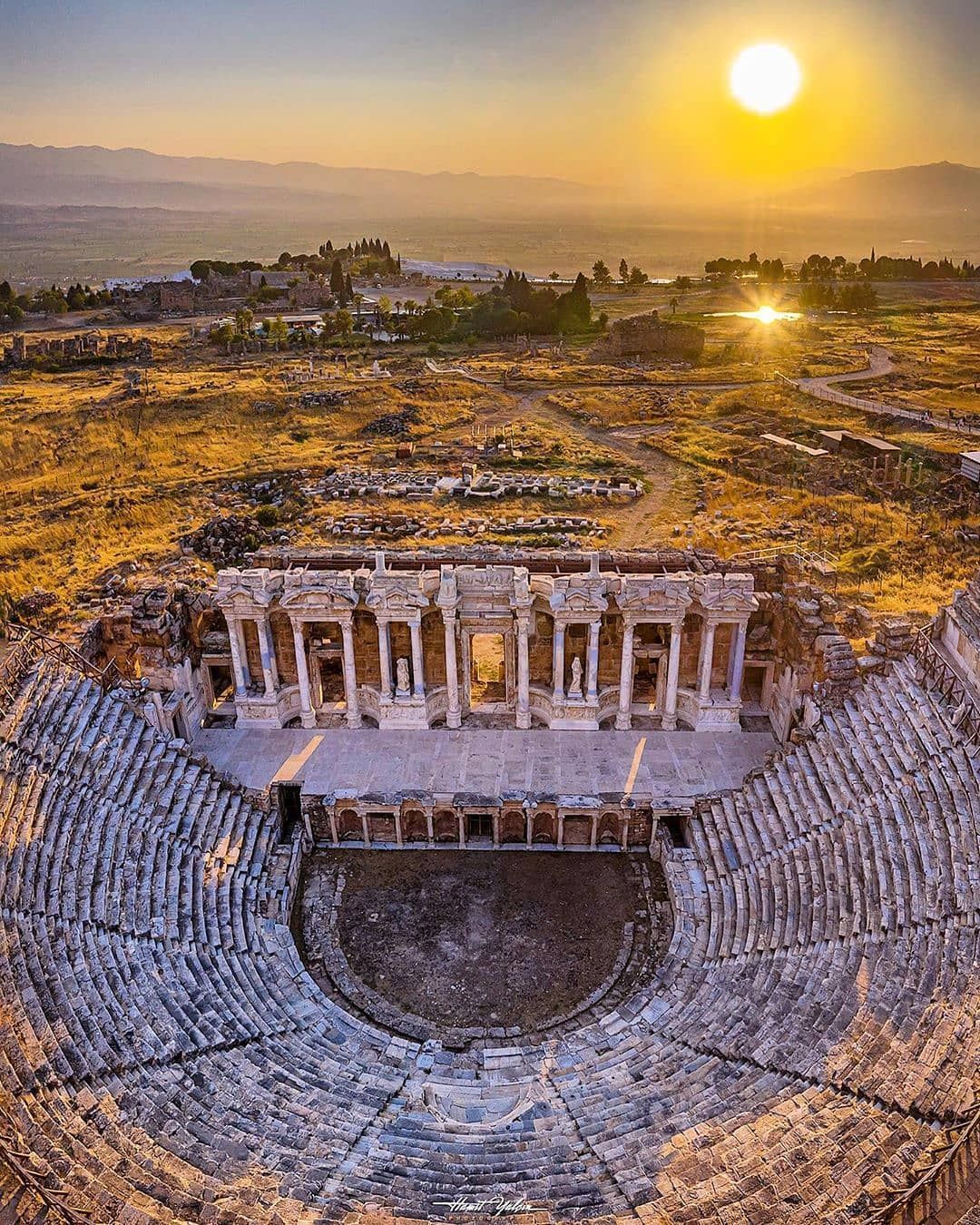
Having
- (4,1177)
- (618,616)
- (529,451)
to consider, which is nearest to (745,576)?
(618,616)

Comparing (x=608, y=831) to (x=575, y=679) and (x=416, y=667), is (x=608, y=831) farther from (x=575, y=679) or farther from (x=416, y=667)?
(x=416, y=667)

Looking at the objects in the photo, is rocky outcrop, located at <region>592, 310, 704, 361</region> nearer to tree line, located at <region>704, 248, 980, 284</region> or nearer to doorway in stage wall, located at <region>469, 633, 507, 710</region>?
tree line, located at <region>704, 248, 980, 284</region>

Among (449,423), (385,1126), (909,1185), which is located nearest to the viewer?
(909,1185)

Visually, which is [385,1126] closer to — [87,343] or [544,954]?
[544,954]

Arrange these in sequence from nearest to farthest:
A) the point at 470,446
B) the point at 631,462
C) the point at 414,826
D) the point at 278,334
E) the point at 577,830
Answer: the point at 577,830, the point at 414,826, the point at 631,462, the point at 470,446, the point at 278,334

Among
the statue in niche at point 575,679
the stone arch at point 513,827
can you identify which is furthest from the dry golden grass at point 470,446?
the stone arch at point 513,827

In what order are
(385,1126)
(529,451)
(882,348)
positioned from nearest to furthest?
1. (385,1126)
2. (529,451)
3. (882,348)

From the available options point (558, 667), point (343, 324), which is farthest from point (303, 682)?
point (343, 324)
